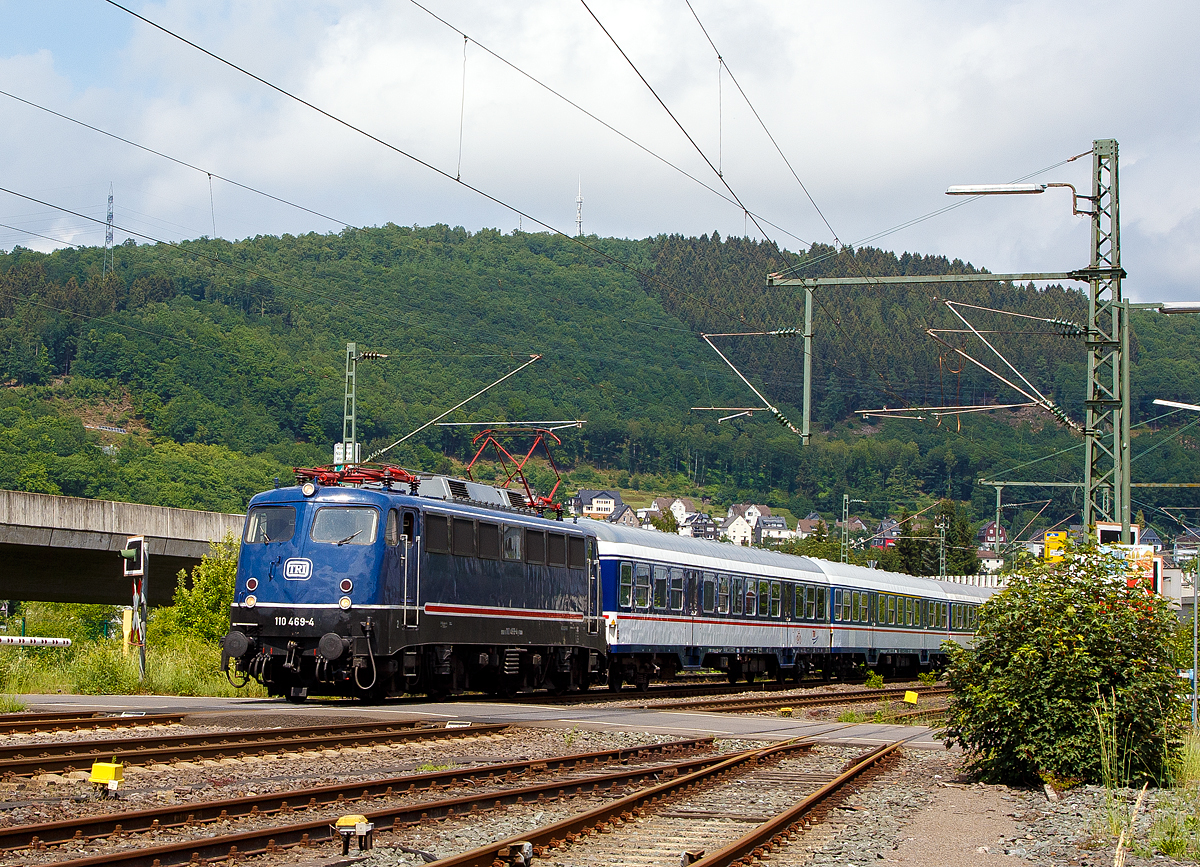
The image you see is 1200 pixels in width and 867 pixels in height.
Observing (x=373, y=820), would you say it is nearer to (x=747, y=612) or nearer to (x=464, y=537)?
(x=464, y=537)

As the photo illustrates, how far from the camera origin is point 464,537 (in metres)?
21.9

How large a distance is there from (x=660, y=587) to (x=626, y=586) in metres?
1.83

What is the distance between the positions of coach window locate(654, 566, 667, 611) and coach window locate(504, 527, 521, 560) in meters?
6.60

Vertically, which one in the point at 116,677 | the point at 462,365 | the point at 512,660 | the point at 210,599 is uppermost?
the point at 462,365

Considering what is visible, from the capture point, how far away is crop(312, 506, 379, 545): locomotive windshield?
20.1m

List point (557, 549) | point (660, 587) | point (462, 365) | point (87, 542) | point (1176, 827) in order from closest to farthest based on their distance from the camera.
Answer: point (1176, 827) < point (557, 549) < point (660, 587) < point (87, 542) < point (462, 365)

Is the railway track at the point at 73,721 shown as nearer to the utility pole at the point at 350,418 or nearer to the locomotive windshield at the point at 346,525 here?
the locomotive windshield at the point at 346,525

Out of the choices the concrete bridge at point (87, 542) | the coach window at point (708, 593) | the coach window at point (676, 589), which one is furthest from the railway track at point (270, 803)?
the concrete bridge at point (87, 542)

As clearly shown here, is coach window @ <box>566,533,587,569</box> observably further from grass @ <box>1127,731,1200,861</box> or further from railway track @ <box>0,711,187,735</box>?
grass @ <box>1127,731,1200,861</box>

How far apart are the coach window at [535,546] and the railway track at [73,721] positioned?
7.67 meters

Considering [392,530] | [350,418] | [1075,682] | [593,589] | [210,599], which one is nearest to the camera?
[1075,682]

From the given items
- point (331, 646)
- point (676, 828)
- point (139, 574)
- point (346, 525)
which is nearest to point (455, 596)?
point (346, 525)

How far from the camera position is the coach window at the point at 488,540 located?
73.4 feet

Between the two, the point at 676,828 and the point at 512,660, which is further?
the point at 512,660
